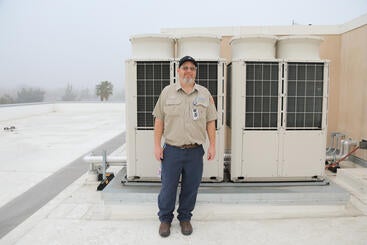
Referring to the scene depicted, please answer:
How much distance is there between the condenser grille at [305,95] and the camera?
3.18 m

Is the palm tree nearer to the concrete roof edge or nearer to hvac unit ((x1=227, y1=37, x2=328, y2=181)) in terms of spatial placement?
the concrete roof edge

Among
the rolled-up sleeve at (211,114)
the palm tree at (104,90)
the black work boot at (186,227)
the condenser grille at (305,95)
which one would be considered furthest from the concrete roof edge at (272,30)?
the palm tree at (104,90)

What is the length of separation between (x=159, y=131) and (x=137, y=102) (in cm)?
76

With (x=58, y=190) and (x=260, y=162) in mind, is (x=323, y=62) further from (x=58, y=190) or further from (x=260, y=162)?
(x=58, y=190)

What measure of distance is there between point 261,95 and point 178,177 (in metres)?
1.33

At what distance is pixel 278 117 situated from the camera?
10.5 feet

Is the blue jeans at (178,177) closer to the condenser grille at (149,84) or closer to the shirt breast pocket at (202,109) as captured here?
the shirt breast pocket at (202,109)

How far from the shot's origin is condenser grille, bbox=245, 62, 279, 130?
3152mm

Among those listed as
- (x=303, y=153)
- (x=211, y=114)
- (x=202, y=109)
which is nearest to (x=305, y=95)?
(x=303, y=153)

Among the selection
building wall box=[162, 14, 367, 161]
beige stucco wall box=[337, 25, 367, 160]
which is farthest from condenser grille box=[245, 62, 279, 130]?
beige stucco wall box=[337, 25, 367, 160]

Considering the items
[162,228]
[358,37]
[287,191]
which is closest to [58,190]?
[162,228]

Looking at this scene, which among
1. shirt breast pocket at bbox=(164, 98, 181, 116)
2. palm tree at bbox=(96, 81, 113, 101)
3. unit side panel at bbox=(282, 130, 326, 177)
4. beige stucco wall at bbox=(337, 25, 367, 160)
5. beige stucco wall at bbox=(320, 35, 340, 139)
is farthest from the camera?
palm tree at bbox=(96, 81, 113, 101)

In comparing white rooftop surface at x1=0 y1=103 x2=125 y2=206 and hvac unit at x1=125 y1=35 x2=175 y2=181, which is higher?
hvac unit at x1=125 y1=35 x2=175 y2=181

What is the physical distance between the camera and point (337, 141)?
5180 millimetres
